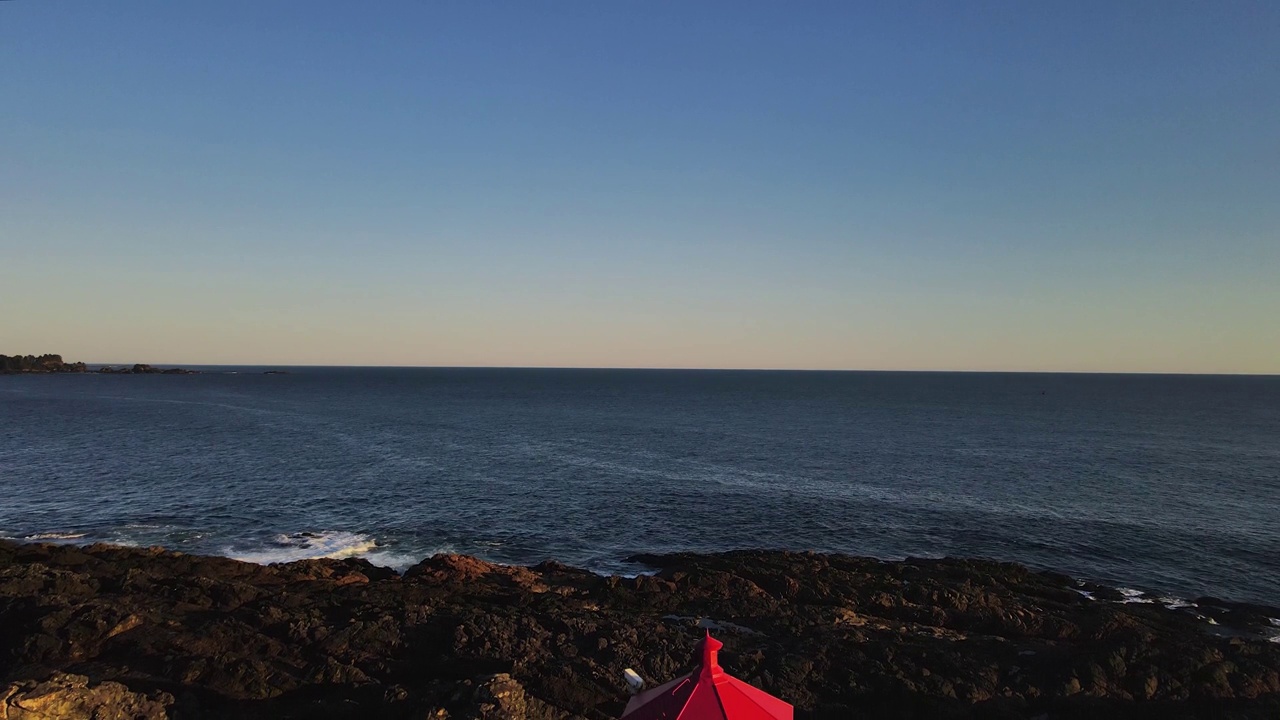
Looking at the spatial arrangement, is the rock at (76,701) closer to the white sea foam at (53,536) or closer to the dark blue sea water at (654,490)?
the dark blue sea water at (654,490)

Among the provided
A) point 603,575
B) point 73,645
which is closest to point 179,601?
point 73,645

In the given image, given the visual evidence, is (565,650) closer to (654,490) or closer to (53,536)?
(654,490)

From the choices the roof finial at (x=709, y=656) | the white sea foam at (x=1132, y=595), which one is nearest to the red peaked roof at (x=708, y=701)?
the roof finial at (x=709, y=656)

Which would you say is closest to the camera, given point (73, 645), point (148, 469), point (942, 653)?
point (73, 645)

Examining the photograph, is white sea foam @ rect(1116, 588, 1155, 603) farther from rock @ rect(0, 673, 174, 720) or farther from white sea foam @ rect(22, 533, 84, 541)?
white sea foam @ rect(22, 533, 84, 541)

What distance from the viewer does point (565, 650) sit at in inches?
758

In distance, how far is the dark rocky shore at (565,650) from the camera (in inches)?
635

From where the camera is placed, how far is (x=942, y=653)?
19.7 meters

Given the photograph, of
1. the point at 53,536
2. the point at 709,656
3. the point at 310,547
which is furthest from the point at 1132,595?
the point at 53,536

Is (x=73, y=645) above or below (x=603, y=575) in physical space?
above

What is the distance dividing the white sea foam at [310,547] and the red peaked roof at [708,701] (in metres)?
29.2

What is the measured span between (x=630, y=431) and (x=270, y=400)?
94.8 metres

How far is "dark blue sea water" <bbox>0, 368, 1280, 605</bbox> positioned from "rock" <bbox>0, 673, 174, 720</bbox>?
19622 millimetres

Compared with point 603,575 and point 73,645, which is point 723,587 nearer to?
point 603,575
